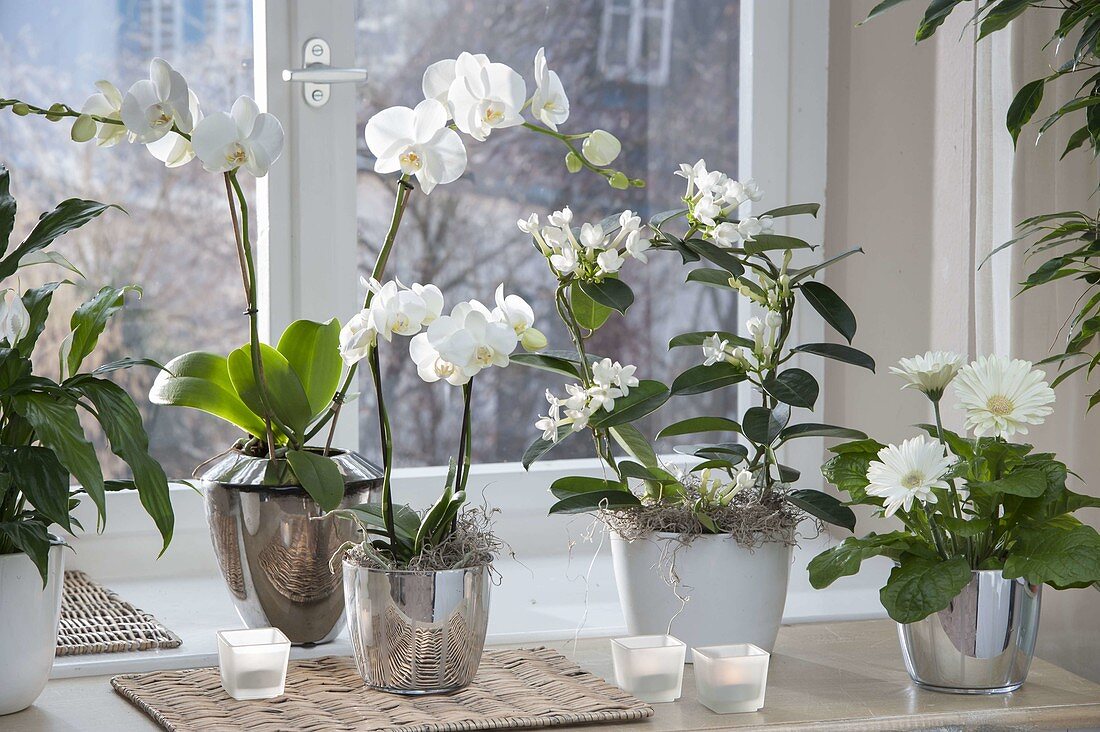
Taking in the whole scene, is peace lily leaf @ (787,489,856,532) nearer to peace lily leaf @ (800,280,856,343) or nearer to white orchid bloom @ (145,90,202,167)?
peace lily leaf @ (800,280,856,343)

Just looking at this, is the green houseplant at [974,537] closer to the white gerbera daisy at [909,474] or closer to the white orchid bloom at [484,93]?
the white gerbera daisy at [909,474]

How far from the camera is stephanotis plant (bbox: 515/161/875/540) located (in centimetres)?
118

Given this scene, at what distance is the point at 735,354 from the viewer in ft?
4.08

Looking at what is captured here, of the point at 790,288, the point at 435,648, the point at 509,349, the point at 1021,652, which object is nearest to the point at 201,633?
the point at 435,648

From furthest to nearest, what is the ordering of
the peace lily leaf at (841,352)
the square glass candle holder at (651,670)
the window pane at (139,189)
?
1. the window pane at (139,189)
2. the peace lily leaf at (841,352)
3. the square glass candle holder at (651,670)

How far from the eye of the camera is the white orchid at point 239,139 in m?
1.08

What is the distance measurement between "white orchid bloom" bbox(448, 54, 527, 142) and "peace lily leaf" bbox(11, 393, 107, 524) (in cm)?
41

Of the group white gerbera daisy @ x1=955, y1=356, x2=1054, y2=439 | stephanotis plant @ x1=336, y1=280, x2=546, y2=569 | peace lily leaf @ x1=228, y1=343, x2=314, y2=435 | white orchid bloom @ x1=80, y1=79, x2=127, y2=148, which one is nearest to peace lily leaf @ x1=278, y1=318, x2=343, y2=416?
peace lily leaf @ x1=228, y1=343, x2=314, y2=435

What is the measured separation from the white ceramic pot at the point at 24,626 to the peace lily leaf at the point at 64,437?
10 cm

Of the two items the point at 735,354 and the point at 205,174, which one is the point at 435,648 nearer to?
the point at 735,354

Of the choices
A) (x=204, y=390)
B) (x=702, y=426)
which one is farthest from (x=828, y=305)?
(x=204, y=390)

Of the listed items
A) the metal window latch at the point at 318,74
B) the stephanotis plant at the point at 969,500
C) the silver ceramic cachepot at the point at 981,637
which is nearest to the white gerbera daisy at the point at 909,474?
the stephanotis plant at the point at 969,500

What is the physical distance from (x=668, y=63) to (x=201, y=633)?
1056mm

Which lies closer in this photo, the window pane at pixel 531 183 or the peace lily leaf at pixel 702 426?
the peace lily leaf at pixel 702 426
